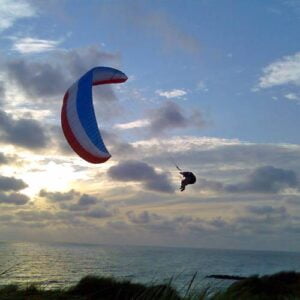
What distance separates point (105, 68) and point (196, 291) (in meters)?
9.76

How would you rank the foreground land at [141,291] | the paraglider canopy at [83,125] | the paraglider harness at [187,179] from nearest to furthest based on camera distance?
the foreground land at [141,291] → the paraglider canopy at [83,125] → the paraglider harness at [187,179]

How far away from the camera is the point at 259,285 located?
36.6 metres

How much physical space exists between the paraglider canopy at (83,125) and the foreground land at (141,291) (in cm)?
374

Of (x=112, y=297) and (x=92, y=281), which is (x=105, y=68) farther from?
(x=92, y=281)

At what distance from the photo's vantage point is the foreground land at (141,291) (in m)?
6.71

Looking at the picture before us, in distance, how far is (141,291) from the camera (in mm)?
19828

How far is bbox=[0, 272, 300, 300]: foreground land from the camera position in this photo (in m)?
6.71

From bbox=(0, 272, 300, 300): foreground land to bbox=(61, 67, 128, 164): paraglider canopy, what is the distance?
3742mm

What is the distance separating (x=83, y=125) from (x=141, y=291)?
9893 mm

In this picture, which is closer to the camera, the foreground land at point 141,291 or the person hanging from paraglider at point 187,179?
the foreground land at point 141,291

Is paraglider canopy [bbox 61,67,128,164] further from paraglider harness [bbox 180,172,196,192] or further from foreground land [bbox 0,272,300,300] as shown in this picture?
foreground land [bbox 0,272,300,300]

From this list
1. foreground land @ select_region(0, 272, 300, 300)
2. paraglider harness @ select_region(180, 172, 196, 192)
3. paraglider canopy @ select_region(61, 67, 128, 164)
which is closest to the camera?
foreground land @ select_region(0, 272, 300, 300)

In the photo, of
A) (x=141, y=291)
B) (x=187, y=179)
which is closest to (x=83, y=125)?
(x=187, y=179)

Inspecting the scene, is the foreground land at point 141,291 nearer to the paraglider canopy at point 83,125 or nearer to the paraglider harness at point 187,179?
the paraglider harness at point 187,179
